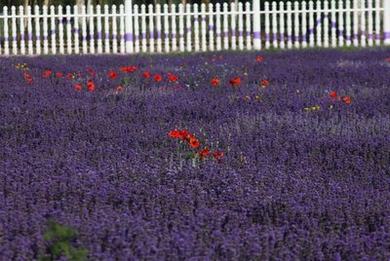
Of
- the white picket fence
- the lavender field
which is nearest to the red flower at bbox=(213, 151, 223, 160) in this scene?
the lavender field

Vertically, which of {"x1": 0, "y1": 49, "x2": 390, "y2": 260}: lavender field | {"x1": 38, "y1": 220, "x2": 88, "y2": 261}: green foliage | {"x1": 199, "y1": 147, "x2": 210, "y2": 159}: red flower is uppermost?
{"x1": 38, "y1": 220, "x2": 88, "y2": 261}: green foliage

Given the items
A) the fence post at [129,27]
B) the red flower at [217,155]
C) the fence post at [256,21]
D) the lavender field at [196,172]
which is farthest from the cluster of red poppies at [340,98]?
the fence post at [129,27]

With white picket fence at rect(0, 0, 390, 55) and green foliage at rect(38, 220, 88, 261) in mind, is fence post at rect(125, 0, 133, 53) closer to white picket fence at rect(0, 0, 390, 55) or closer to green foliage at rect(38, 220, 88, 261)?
white picket fence at rect(0, 0, 390, 55)

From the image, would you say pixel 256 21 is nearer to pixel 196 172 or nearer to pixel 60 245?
pixel 196 172

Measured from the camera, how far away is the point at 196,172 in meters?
5.77

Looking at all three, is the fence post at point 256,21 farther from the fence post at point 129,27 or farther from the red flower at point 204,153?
the red flower at point 204,153

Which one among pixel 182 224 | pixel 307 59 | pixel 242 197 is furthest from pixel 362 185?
pixel 307 59

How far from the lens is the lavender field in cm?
409

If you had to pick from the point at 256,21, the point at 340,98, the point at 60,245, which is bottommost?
the point at 340,98

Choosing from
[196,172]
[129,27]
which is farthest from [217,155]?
[129,27]

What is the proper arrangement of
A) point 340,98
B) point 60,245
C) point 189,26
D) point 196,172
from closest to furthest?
point 60,245 → point 196,172 → point 340,98 → point 189,26

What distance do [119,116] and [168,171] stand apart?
3.02m

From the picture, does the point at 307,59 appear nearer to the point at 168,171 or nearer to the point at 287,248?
the point at 168,171

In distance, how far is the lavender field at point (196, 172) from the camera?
4.09 meters
